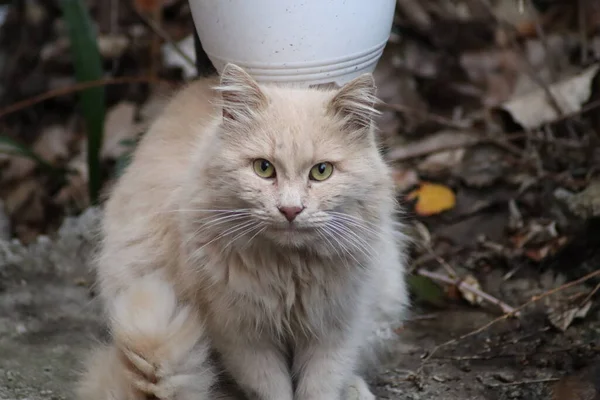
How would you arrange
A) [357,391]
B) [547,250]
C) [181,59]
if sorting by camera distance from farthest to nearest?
[181,59] < [547,250] < [357,391]

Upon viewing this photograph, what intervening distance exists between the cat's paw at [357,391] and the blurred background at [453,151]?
95 millimetres

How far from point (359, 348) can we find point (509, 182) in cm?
135

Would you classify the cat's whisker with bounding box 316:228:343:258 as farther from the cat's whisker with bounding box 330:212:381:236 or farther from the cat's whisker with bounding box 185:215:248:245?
the cat's whisker with bounding box 185:215:248:245

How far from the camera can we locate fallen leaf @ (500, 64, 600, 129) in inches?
128

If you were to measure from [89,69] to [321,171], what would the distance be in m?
1.80

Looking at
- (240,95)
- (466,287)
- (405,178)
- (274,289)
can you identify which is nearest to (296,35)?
(240,95)

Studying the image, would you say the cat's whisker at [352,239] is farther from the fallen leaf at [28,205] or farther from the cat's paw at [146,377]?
the fallen leaf at [28,205]

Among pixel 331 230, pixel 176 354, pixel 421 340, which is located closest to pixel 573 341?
pixel 421 340

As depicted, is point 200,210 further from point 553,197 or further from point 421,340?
point 553,197

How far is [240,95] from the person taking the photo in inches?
72.5

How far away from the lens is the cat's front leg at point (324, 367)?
2.01 m

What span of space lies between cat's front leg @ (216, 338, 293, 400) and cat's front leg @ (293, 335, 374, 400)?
0.20 feet

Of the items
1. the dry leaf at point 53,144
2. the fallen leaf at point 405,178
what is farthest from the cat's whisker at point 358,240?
the dry leaf at point 53,144

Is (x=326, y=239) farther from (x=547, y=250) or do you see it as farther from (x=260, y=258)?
(x=547, y=250)
